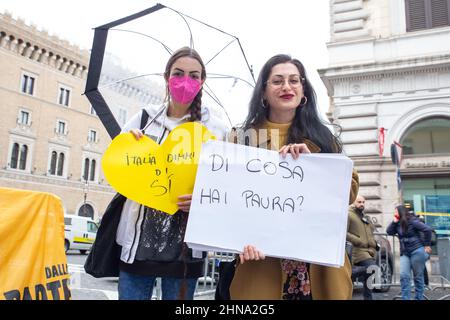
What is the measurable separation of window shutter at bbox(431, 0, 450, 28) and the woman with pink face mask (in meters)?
12.6

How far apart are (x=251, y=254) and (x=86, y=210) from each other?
40991 millimetres

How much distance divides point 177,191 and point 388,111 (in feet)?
37.3

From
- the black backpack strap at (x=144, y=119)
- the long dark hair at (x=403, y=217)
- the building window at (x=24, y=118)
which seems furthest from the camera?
the building window at (x=24, y=118)

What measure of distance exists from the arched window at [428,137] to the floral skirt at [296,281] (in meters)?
11.1

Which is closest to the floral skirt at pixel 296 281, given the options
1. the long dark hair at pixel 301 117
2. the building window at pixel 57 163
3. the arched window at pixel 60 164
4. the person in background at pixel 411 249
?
the long dark hair at pixel 301 117

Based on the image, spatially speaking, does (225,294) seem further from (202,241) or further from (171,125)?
(171,125)

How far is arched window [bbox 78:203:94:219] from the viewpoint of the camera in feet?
129

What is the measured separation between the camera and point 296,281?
5.66ft

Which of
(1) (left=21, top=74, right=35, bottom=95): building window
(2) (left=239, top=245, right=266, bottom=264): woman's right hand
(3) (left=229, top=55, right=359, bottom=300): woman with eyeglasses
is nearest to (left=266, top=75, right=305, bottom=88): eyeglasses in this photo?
(3) (left=229, top=55, right=359, bottom=300): woman with eyeglasses

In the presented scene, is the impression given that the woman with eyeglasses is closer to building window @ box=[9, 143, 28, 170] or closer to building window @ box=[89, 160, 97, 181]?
building window @ box=[9, 143, 28, 170]

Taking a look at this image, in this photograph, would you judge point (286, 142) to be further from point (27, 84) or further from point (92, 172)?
point (92, 172)

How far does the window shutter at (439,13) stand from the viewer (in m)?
12.1

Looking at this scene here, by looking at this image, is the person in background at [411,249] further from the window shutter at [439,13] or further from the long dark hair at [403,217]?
the window shutter at [439,13]
